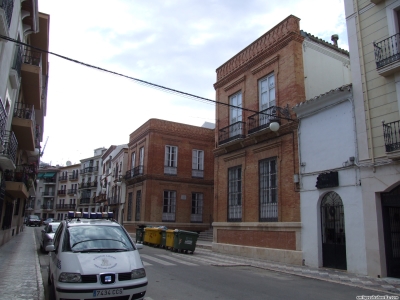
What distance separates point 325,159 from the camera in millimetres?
12469

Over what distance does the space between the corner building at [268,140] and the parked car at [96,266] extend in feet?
28.4

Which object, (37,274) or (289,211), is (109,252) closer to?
(37,274)

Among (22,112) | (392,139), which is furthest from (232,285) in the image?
(22,112)

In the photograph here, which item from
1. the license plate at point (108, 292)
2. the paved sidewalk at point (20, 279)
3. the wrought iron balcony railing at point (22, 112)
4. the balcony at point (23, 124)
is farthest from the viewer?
the wrought iron balcony railing at point (22, 112)

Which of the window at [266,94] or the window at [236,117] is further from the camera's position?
the window at [236,117]

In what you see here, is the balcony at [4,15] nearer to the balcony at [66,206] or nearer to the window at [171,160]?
the window at [171,160]

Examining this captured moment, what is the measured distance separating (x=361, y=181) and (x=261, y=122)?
19.1ft

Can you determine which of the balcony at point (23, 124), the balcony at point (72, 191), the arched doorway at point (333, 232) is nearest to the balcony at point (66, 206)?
the balcony at point (72, 191)

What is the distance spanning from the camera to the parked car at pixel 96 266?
534 centimetres

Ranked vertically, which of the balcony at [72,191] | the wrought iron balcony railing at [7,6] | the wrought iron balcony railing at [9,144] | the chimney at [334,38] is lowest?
the wrought iron balcony railing at [9,144]

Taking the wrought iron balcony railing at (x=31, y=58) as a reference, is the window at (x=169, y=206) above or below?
below

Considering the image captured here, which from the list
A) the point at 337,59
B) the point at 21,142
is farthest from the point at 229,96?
the point at 21,142

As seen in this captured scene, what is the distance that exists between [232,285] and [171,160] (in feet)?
67.4

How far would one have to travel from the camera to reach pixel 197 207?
28969mm
